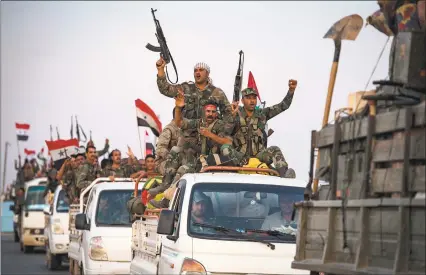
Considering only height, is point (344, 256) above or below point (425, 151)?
below

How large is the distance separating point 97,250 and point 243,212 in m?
5.53

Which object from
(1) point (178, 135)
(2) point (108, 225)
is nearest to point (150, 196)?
(1) point (178, 135)

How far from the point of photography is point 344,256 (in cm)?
825

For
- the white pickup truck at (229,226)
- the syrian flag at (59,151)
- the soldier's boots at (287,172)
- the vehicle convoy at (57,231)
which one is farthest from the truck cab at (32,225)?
the white pickup truck at (229,226)

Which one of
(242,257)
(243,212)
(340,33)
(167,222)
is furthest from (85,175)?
(340,33)

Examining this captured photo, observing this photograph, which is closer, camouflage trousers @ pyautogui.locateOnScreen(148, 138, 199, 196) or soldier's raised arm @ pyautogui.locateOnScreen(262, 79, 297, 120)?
camouflage trousers @ pyautogui.locateOnScreen(148, 138, 199, 196)

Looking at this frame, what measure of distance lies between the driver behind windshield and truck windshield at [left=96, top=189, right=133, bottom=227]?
559cm

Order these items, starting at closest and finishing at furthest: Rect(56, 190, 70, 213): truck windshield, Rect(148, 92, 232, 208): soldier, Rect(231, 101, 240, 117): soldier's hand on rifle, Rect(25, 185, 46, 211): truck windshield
→ Rect(148, 92, 232, 208): soldier, Rect(231, 101, 240, 117): soldier's hand on rifle, Rect(56, 190, 70, 213): truck windshield, Rect(25, 185, 46, 211): truck windshield

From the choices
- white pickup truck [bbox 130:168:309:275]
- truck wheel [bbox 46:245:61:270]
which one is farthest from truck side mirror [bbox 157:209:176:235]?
truck wheel [bbox 46:245:61:270]

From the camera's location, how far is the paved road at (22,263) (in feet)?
82.3

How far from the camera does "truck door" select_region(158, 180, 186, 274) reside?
38.2ft

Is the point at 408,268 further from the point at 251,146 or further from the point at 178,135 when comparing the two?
the point at 178,135

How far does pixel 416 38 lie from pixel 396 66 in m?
0.24

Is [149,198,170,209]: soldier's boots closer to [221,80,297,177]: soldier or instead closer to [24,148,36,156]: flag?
[221,80,297,177]: soldier
